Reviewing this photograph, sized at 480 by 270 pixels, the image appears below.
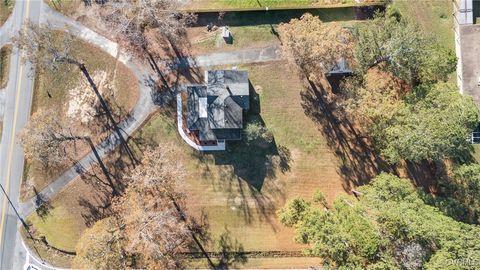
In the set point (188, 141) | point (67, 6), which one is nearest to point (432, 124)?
point (188, 141)

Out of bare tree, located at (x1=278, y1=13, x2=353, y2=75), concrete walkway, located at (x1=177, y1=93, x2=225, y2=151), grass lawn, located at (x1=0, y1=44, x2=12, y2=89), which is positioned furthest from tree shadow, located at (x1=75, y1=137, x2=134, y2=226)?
bare tree, located at (x1=278, y1=13, x2=353, y2=75)

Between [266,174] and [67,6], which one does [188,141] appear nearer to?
[266,174]

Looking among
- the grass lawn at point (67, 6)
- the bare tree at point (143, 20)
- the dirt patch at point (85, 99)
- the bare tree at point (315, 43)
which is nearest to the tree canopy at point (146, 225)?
the dirt patch at point (85, 99)

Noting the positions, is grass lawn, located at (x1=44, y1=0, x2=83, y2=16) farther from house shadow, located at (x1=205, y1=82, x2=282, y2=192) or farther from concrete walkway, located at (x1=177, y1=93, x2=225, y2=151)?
house shadow, located at (x1=205, y1=82, x2=282, y2=192)

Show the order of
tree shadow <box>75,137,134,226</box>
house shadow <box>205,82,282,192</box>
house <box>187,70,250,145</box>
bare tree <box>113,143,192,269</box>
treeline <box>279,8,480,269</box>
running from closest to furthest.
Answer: treeline <box>279,8,480,269</box>, bare tree <box>113,143,192,269</box>, house <box>187,70,250,145</box>, house shadow <box>205,82,282,192</box>, tree shadow <box>75,137,134,226</box>

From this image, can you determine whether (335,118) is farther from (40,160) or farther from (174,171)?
(40,160)

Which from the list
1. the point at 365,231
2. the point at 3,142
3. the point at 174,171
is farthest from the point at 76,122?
the point at 365,231
